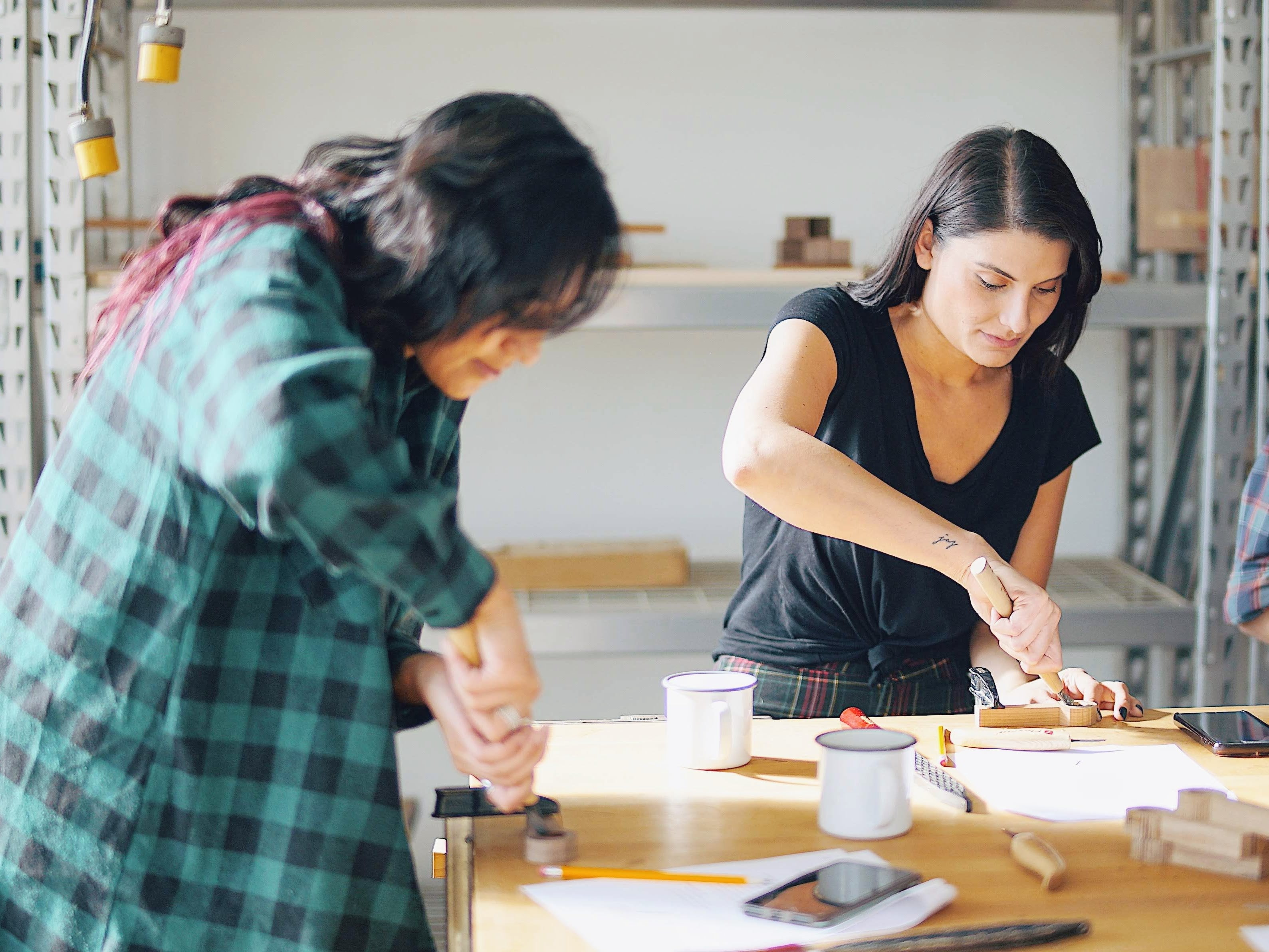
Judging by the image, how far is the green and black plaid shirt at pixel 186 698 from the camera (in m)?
0.81

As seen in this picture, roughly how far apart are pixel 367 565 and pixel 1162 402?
253 centimetres

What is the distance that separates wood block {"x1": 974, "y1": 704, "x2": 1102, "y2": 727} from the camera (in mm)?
1314

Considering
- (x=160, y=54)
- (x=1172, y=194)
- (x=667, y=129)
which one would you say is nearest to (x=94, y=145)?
(x=160, y=54)

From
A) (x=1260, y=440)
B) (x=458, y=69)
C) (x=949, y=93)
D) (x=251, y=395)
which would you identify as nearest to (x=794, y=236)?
(x=949, y=93)

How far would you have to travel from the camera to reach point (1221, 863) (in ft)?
3.07

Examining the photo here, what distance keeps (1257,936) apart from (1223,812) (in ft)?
0.45

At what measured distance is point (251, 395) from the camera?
70cm

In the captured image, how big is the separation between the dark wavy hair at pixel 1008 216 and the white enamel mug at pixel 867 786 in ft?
2.31

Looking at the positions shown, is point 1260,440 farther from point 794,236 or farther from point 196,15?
point 196,15

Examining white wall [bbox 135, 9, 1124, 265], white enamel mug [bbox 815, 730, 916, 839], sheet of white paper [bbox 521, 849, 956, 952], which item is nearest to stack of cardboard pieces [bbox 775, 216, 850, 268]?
white wall [bbox 135, 9, 1124, 265]

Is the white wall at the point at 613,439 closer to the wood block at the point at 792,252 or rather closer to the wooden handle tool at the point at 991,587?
the wood block at the point at 792,252

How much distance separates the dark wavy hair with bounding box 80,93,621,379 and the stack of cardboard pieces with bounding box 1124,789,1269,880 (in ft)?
1.98

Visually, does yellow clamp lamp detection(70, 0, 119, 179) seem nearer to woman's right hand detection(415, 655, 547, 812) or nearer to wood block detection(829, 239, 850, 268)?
woman's right hand detection(415, 655, 547, 812)

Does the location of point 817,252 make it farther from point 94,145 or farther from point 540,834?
point 540,834
